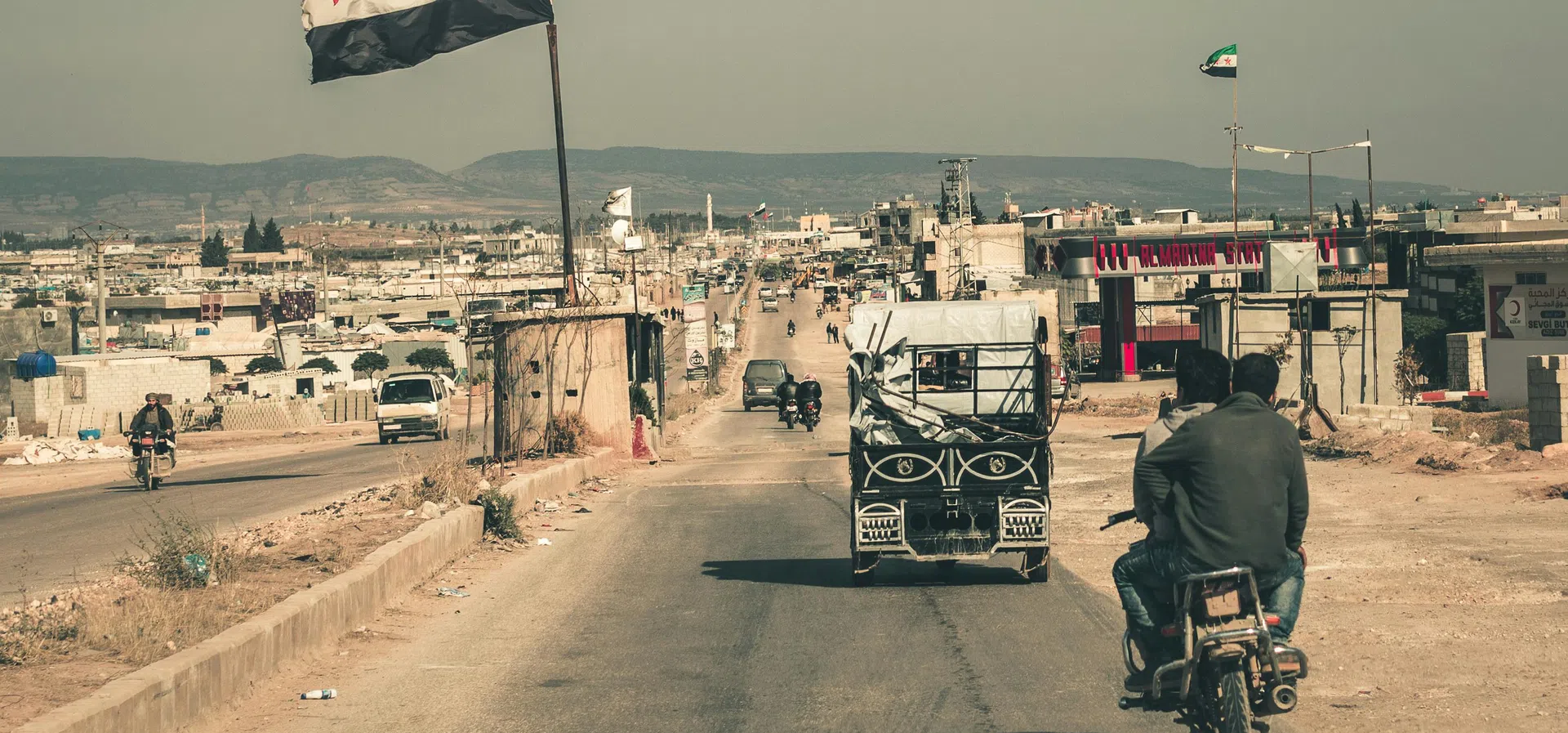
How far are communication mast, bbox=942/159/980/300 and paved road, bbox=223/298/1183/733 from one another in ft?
251

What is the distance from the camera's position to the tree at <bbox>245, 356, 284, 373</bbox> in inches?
3506

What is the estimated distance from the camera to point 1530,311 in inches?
1591

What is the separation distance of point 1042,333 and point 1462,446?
10949mm

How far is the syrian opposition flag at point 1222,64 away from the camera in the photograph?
58816 mm

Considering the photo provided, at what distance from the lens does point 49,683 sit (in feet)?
24.1

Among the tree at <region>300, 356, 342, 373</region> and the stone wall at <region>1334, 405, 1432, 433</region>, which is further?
the tree at <region>300, 356, 342, 373</region>

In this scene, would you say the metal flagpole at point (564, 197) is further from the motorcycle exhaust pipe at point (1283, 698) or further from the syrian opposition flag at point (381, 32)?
the motorcycle exhaust pipe at point (1283, 698)

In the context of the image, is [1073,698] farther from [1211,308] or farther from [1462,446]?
[1211,308]

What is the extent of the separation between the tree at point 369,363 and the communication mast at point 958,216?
1406 inches

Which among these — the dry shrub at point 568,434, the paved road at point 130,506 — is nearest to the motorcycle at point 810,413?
the paved road at point 130,506

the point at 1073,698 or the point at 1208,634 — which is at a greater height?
the point at 1208,634

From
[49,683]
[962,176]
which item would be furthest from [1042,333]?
[962,176]

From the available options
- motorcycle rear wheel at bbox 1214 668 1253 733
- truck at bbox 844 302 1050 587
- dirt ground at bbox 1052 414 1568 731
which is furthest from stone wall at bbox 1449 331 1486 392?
motorcycle rear wheel at bbox 1214 668 1253 733

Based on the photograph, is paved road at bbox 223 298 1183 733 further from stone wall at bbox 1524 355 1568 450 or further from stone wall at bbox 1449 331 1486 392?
stone wall at bbox 1449 331 1486 392
